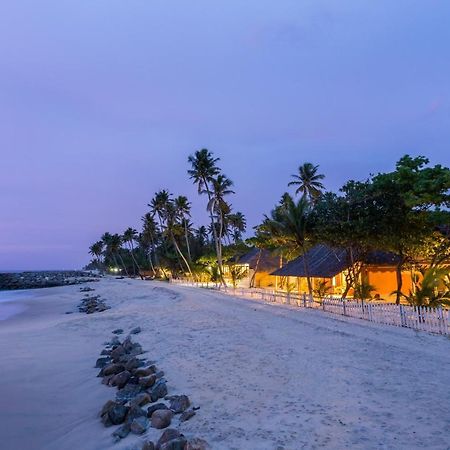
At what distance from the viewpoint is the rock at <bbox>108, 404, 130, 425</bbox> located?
689 centimetres

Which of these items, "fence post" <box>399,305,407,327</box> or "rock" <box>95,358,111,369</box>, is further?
"fence post" <box>399,305,407,327</box>

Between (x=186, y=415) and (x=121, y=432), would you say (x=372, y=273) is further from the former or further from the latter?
(x=121, y=432)

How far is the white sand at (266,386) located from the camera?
18.2ft

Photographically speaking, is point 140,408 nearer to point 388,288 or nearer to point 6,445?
point 6,445

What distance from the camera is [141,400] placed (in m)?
7.39

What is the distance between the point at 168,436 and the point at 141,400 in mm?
1988

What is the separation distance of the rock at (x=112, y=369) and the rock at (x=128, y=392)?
146cm

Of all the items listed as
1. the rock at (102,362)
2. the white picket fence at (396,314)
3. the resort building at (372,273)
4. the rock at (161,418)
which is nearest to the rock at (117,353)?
the rock at (102,362)

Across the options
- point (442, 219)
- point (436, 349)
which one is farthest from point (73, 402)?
point (442, 219)

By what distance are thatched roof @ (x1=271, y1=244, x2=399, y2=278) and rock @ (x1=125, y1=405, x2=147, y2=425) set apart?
52.8 ft

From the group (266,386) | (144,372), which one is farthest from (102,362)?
(266,386)

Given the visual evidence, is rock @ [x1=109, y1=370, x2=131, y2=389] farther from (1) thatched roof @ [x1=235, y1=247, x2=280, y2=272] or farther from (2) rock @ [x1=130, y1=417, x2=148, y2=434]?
(1) thatched roof @ [x1=235, y1=247, x2=280, y2=272]

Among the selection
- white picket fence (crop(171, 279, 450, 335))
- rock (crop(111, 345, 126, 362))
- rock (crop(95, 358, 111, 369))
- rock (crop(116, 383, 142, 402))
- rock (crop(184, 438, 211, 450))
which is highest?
white picket fence (crop(171, 279, 450, 335))

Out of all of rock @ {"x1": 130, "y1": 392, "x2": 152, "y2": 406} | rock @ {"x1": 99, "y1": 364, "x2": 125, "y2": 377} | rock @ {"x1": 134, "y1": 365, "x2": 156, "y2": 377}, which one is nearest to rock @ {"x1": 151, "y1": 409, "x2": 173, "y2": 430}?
rock @ {"x1": 130, "y1": 392, "x2": 152, "y2": 406}
